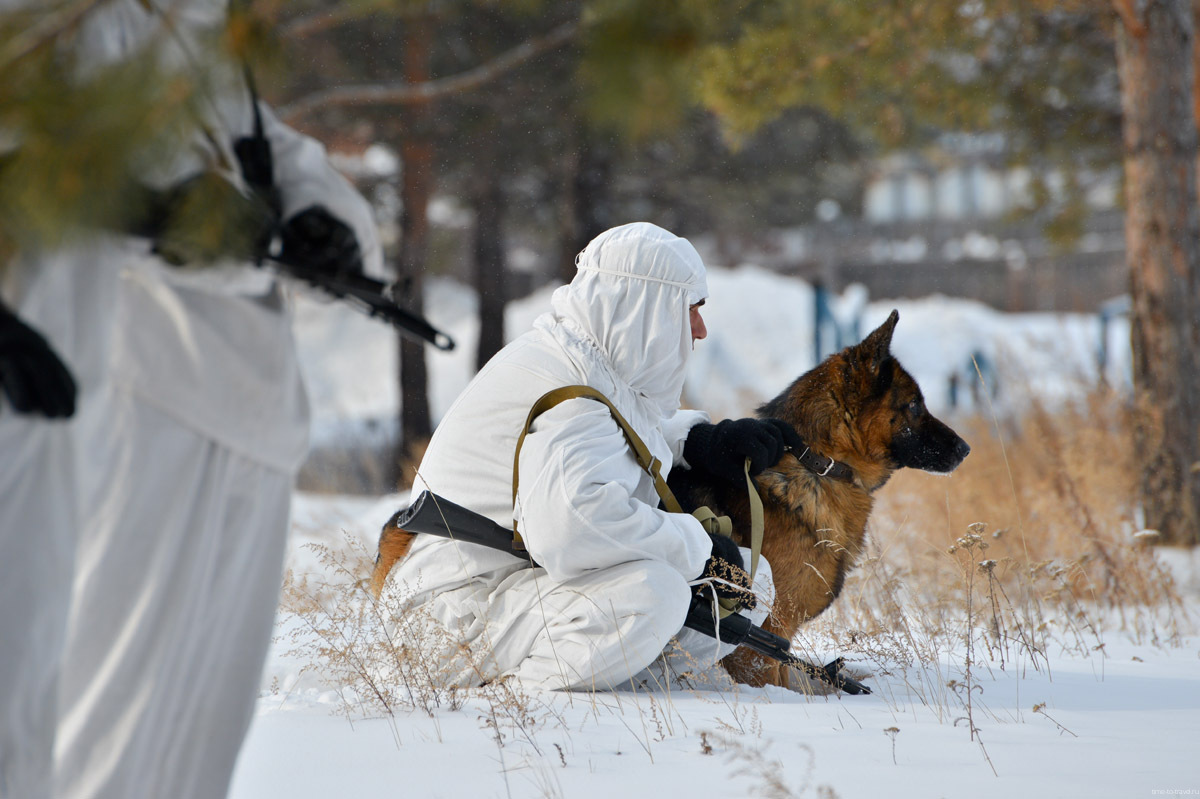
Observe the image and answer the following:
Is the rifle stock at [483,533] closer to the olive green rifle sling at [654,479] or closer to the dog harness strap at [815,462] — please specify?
the olive green rifle sling at [654,479]

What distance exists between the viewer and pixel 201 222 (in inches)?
48.8

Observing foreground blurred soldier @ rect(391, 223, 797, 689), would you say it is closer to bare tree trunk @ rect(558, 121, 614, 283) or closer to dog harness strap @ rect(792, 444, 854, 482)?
dog harness strap @ rect(792, 444, 854, 482)

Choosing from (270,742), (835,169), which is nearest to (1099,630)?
(270,742)

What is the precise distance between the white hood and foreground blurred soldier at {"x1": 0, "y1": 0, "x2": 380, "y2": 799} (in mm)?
1399

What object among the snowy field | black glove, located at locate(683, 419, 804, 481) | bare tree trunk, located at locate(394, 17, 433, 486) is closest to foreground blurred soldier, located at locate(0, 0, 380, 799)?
the snowy field

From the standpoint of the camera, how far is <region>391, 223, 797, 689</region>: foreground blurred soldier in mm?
2750

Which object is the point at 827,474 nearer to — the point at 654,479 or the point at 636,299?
the point at 654,479

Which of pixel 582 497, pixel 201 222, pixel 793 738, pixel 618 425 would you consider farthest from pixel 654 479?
pixel 201 222

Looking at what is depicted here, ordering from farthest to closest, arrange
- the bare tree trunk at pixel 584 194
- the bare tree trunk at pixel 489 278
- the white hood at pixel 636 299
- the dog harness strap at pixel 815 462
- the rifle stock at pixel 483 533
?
the bare tree trunk at pixel 489 278
the bare tree trunk at pixel 584 194
the dog harness strap at pixel 815 462
the white hood at pixel 636 299
the rifle stock at pixel 483 533

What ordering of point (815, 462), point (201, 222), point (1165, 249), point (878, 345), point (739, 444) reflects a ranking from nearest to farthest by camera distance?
1. point (201, 222)
2. point (739, 444)
3. point (815, 462)
4. point (878, 345)
5. point (1165, 249)

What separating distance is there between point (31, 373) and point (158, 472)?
12.5 inches

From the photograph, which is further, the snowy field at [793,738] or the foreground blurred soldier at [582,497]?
the foreground blurred soldier at [582,497]

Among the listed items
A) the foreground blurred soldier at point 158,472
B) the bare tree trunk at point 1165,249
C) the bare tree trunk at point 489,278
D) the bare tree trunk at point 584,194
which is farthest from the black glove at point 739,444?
the bare tree trunk at point 489,278

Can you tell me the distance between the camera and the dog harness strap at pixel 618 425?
9.29 feet
